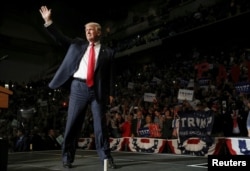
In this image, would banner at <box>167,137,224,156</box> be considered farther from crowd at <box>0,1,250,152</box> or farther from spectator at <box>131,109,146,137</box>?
spectator at <box>131,109,146,137</box>

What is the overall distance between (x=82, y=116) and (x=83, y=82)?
0.35m

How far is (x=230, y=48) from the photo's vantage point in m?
16.0

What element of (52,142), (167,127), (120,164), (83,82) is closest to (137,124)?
(167,127)

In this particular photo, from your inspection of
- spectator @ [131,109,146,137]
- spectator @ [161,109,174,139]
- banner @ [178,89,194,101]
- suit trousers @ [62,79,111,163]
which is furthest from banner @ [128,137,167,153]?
suit trousers @ [62,79,111,163]

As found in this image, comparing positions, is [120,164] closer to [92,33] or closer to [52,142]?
[92,33]

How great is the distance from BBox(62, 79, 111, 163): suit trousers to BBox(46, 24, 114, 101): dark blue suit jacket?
0.08m

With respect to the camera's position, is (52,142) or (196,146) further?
(52,142)

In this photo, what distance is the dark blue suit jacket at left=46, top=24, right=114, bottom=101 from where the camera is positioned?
3582 millimetres

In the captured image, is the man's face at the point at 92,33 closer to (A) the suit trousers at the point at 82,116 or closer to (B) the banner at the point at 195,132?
(A) the suit trousers at the point at 82,116

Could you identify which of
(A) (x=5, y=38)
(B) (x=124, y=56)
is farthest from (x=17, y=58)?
(B) (x=124, y=56)

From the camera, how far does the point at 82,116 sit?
12.0 ft

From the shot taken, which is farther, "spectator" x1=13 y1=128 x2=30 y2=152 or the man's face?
"spectator" x1=13 y1=128 x2=30 y2=152

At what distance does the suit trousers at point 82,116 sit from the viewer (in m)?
3.57

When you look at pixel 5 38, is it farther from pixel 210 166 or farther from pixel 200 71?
pixel 210 166
